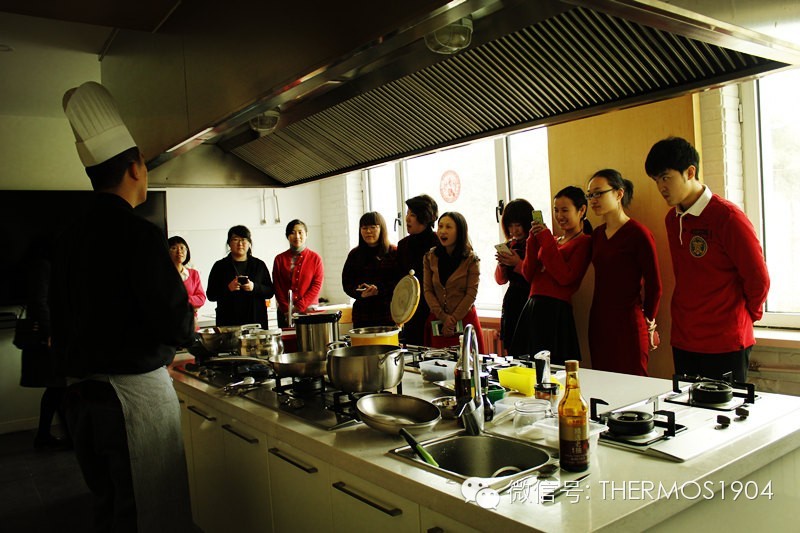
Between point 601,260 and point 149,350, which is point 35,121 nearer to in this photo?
point 149,350

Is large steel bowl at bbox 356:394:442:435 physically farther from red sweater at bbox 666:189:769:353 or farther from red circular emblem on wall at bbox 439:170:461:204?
red circular emblem on wall at bbox 439:170:461:204

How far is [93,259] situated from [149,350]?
1.07ft

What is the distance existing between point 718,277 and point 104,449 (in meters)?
2.42

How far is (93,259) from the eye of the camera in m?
1.86

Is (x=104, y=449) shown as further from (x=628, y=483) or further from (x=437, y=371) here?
(x=628, y=483)

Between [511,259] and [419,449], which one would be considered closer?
[419,449]

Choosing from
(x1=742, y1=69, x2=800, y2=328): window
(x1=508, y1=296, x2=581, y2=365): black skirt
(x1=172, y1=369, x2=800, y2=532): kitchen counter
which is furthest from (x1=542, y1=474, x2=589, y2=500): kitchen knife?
(x1=742, y1=69, x2=800, y2=328): window

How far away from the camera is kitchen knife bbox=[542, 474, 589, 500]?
1209mm

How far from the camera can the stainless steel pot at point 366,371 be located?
1.92 meters

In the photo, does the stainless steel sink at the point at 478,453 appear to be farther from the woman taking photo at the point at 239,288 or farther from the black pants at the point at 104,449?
the woman taking photo at the point at 239,288

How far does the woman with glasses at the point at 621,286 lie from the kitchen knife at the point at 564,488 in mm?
1925

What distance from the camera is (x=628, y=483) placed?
1.26 meters

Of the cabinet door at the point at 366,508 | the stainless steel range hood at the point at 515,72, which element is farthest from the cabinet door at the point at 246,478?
the stainless steel range hood at the point at 515,72

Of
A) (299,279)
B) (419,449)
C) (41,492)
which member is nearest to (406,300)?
(419,449)
